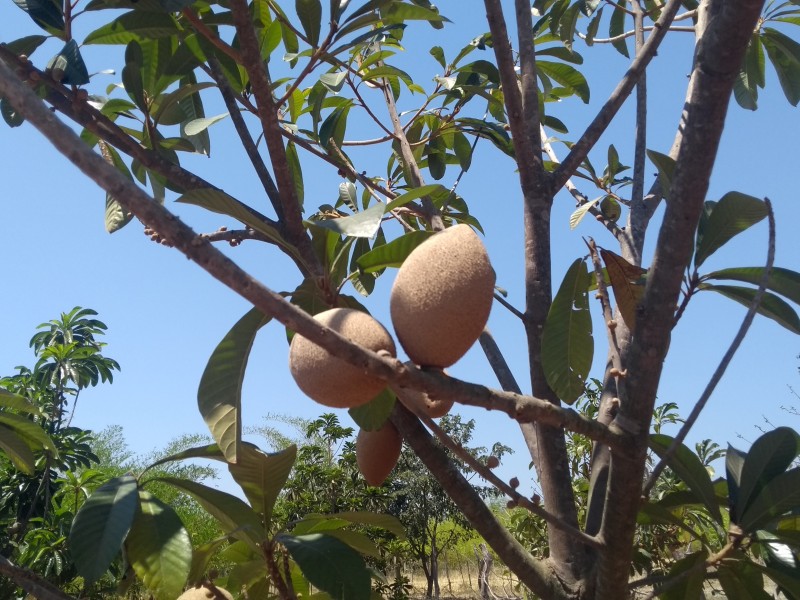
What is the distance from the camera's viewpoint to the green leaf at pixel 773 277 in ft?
3.45

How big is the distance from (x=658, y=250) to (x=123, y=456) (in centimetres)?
1489

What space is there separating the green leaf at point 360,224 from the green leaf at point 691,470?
1.89ft

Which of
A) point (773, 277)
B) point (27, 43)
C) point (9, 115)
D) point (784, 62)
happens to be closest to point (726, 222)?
point (773, 277)

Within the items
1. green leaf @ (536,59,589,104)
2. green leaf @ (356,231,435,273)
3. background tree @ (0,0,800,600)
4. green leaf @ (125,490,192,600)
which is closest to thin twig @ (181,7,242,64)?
background tree @ (0,0,800,600)

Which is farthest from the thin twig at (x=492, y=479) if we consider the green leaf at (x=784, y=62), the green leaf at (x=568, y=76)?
the green leaf at (x=784, y=62)

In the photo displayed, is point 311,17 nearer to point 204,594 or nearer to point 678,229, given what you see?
point 678,229

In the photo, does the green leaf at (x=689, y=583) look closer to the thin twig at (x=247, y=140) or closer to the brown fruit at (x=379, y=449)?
the brown fruit at (x=379, y=449)

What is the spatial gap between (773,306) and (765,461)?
25 cm

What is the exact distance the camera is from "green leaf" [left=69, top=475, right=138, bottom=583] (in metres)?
0.87

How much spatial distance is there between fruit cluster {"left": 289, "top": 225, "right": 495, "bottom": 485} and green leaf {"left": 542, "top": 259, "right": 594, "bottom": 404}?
0.26 meters

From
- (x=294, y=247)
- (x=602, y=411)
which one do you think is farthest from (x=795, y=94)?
(x=294, y=247)

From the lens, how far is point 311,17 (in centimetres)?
134

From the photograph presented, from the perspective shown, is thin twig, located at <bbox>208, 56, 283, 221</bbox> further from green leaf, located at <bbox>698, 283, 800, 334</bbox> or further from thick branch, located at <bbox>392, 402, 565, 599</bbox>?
green leaf, located at <bbox>698, 283, 800, 334</bbox>

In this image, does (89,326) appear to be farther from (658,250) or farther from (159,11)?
(658,250)
